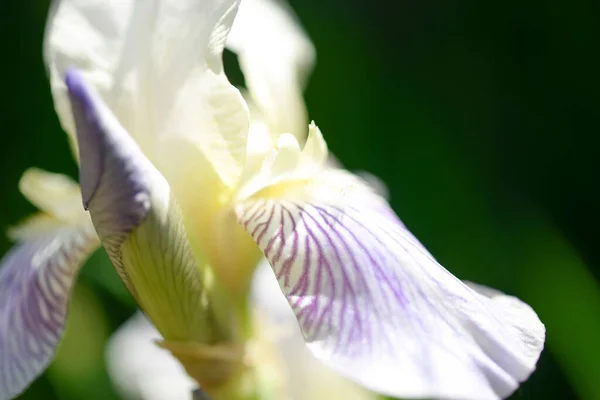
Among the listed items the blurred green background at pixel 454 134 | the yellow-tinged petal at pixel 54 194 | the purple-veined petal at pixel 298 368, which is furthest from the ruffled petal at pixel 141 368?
the yellow-tinged petal at pixel 54 194

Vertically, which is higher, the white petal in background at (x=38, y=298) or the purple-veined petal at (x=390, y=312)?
the purple-veined petal at (x=390, y=312)

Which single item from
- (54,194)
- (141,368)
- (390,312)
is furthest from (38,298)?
(141,368)

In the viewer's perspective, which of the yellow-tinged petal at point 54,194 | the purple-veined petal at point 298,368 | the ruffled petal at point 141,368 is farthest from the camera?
the ruffled petal at point 141,368

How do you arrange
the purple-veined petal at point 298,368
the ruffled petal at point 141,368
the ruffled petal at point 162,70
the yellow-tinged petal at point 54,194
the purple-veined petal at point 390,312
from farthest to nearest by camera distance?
the ruffled petal at point 141,368 < the purple-veined petal at point 298,368 < the yellow-tinged petal at point 54,194 < the ruffled petal at point 162,70 < the purple-veined petal at point 390,312

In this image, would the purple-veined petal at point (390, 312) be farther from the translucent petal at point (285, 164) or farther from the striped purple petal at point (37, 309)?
the striped purple petal at point (37, 309)

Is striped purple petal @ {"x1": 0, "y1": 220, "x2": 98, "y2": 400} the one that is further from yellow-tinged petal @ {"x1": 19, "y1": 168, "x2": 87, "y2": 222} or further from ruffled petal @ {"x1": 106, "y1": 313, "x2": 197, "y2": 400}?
ruffled petal @ {"x1": 106, "y1": 313, "x2": 197, "y2": 400}

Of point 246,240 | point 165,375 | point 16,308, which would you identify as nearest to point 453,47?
point 165,375

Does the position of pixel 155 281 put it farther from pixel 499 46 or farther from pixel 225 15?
pixel 499 46
